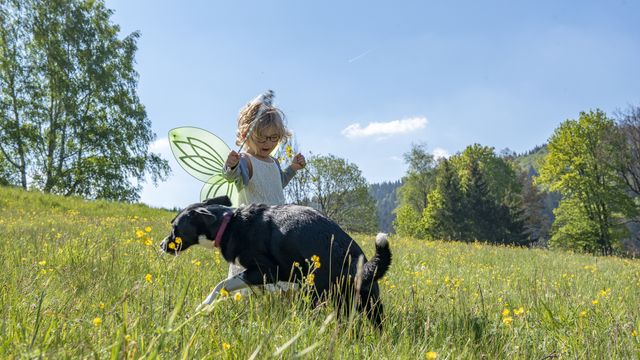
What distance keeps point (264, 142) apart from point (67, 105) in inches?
1119

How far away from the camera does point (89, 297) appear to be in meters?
2.96

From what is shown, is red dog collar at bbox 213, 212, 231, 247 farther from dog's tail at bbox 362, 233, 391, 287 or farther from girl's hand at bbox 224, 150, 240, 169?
dog's tail at bbox 362, 233, 391, 287

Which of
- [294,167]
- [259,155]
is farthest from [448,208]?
[259,155]

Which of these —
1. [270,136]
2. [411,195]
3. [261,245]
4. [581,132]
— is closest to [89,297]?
[261,245]

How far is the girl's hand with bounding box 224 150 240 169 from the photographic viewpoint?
173 inches

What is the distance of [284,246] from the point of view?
3.38 meters

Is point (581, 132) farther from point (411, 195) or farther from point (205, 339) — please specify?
point (205, 339)

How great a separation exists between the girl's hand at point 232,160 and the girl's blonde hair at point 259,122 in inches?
17.3

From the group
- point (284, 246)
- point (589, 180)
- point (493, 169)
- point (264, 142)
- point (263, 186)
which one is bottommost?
point (284, 246)

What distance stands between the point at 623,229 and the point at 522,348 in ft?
144

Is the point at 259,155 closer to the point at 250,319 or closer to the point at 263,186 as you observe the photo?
the point at 263,186

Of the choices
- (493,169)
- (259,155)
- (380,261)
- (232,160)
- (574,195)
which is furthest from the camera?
(493,169)

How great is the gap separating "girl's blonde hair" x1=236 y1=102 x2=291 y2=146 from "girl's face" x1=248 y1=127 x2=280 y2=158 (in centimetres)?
2

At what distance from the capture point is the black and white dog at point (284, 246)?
3096 millimetres
